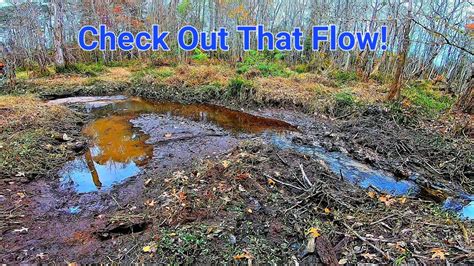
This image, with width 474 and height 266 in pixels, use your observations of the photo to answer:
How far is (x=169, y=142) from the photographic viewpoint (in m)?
6.31

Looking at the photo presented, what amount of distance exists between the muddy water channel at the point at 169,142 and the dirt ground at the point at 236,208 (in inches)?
5.6

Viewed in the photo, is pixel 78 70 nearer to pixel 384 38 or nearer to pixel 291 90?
pixel 291 90

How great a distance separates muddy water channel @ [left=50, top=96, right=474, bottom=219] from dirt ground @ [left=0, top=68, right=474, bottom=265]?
143mm

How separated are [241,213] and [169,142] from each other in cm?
332

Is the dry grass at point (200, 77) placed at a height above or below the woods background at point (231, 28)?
below

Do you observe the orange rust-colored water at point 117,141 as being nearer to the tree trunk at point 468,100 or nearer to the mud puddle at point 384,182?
the mud puddle at point 384,182

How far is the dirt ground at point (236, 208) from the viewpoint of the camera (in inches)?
113

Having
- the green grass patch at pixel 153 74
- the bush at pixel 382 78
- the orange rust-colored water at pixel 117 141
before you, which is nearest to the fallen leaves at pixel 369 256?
the orange rust-colored water at pixel 117 141

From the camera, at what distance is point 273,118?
834 cm

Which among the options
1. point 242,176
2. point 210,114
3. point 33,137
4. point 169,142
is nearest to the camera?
point 242,176

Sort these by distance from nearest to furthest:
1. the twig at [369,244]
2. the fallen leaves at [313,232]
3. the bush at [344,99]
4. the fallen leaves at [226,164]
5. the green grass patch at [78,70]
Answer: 1. the twig at [369,244]
2. the fallen leaves at [313,232]
3. the fallen leaves at [226,164]
4. the bush at [344,99]
5. the green grass patch at [78,70]

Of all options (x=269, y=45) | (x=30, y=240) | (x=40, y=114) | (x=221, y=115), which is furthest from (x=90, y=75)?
(x=30, y=240)

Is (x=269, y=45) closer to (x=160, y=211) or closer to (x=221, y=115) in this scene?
(x=221, y=115)

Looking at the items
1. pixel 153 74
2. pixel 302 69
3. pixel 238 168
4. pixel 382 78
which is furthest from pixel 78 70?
pixel 382 78
